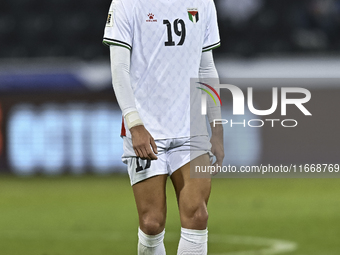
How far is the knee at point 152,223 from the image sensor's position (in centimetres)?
371

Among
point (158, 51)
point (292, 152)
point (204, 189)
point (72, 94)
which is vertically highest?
point (158, 51)

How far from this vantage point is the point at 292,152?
1411cm

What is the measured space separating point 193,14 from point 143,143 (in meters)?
0.83

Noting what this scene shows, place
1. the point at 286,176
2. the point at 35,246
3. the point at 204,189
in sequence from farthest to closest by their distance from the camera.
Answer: the point at 286,176, the point at 35,246, the point at 204,189

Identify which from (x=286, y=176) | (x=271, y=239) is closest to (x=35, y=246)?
(x=271, y=239)

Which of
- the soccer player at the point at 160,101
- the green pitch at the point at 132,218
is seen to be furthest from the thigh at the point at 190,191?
the green pitch at the point at 132,218

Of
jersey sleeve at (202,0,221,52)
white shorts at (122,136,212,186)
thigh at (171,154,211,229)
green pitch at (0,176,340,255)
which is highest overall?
jersey sleeve at (202,0,221,52)

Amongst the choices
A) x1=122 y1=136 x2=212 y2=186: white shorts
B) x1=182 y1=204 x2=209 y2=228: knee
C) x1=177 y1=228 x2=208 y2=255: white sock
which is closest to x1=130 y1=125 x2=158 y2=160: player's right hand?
x1=122 y1=136 x2=212 y2=186: white shorts

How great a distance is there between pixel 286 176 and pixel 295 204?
593cm

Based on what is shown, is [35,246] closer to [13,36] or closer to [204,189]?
[204,189]

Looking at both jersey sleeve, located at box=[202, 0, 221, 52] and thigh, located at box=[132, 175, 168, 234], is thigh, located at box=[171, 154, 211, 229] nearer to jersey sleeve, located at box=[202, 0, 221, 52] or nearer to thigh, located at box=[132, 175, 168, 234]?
thigh, located at box=[132, 175, 168, 234]

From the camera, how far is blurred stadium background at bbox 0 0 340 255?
411 inches

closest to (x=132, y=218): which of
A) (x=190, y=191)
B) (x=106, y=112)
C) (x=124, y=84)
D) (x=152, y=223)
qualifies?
(x=152, y=223)

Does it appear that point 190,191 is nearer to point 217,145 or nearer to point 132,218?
point 217,145
